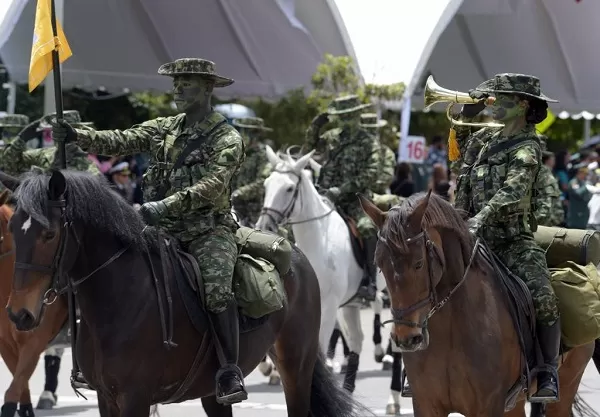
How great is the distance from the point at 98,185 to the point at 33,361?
3.60 m

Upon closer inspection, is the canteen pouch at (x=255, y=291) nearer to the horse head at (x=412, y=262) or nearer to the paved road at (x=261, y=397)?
the horse head at (x=412, y=262)

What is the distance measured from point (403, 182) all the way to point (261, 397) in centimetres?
903

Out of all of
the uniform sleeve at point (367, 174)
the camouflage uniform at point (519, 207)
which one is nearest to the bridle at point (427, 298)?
the camouflage uniform at point (519, 207)

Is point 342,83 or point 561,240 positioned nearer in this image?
point 561,240

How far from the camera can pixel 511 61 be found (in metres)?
29.7

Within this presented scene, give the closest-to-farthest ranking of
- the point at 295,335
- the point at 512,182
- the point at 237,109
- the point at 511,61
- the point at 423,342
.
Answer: the point at 423,342
the point at 512,182
the point at 295,335
the point at 511,61
the point at 237,109

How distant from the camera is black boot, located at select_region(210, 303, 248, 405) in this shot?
7918 mm

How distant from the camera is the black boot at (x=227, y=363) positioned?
7918 millimetres

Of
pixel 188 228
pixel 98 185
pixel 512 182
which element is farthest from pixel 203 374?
pixel 512 182

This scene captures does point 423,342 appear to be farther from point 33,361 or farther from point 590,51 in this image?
point 590,51

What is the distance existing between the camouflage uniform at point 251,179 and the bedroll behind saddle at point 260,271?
23.3ft

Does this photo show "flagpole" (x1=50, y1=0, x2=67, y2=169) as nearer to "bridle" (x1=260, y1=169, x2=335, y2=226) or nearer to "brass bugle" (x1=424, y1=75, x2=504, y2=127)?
"brass bugle" (x1=424, y1=75, x2=504, y2=127)

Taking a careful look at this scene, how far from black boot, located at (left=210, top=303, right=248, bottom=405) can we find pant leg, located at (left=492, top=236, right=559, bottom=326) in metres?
1.86

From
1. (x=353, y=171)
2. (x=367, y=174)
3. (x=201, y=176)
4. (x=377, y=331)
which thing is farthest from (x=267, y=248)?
(x=377, y=331)
